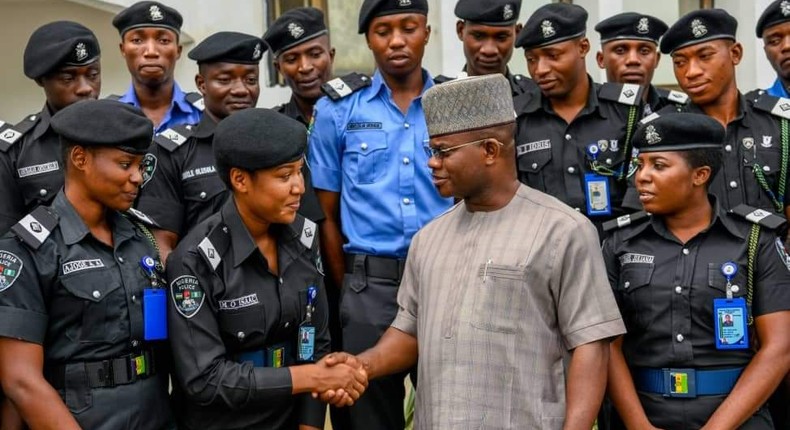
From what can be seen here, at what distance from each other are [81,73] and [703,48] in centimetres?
305

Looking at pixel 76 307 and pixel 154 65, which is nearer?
pixel 76 307

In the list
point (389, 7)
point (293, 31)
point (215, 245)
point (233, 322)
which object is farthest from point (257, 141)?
point (293, 31)

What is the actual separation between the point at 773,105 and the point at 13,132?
3688 millimetres

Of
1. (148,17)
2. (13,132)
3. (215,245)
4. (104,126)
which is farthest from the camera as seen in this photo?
(148,17)

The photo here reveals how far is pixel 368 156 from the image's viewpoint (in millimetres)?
4973

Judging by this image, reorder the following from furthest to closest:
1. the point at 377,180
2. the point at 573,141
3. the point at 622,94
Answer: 1. the point at 622,94
2. the point at 573,141
3. the point at 377,180

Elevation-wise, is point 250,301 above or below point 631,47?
below

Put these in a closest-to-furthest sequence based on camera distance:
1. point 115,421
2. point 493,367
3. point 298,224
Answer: point 493,367, point 115,421, point 298,224

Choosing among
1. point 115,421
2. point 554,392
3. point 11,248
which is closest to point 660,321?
point 554,392

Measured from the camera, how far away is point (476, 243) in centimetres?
369

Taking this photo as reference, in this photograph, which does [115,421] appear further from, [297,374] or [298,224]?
[298,224]

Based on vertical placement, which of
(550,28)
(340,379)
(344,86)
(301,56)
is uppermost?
(550,28)

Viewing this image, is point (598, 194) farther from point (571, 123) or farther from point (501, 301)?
point (501, 301)

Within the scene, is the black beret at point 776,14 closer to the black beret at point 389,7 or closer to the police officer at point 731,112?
the police officer at point 731,112
